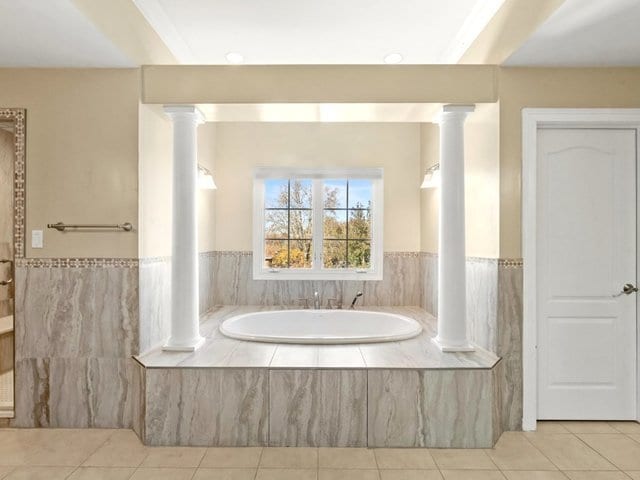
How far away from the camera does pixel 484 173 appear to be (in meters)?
2.96

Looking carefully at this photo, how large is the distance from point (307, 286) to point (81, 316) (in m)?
2.13

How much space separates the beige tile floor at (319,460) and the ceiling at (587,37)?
2257mm

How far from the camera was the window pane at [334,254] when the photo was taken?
452cm

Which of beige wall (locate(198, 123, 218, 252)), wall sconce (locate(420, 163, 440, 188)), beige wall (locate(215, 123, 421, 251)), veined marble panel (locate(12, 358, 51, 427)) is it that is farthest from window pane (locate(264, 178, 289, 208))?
veined marble panel (locate(12, 358, 51, 427))

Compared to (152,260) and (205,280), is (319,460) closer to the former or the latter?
(152,260)

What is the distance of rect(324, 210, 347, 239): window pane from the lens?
14.8ft

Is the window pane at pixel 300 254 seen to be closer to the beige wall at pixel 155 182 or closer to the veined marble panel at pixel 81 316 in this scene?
the beige wall at pixel 155 182

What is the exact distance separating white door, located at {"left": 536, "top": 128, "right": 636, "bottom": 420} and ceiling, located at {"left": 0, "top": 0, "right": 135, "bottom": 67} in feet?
8.83

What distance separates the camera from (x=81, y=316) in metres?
2.81

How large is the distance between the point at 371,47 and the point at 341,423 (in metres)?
2.62

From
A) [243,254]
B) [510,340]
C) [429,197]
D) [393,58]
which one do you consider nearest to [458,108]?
[393,58]

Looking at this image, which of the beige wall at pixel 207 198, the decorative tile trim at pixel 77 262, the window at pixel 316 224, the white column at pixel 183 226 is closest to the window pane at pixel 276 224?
the window at pixel 316 224

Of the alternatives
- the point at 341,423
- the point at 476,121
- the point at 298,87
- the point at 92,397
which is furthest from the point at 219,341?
the point at 476,121

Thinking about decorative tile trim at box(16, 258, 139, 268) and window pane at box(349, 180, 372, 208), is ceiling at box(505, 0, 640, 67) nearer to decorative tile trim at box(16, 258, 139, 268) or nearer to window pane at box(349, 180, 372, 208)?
window pane at box(349, 180, 372, 208)
